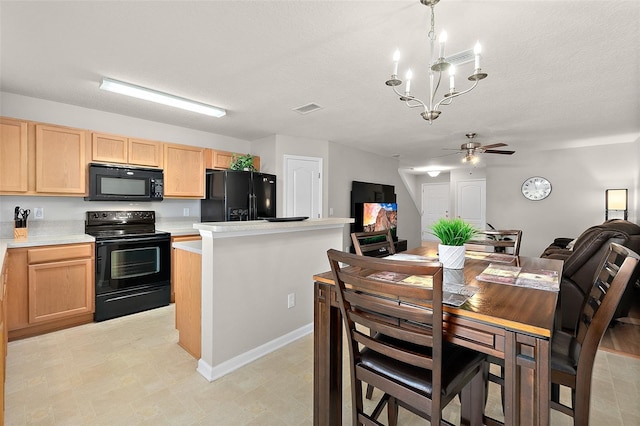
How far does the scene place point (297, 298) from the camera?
9.17ft

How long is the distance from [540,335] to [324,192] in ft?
14.1

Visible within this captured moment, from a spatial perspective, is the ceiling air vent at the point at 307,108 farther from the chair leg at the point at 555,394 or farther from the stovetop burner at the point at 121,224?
the chair leg at the point at 555,394

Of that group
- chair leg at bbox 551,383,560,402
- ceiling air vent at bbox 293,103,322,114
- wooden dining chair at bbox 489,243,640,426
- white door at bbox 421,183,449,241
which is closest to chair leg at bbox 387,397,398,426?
wooden dining chair at bbox 489,243,640,426

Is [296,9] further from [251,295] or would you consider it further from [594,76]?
[594,76]

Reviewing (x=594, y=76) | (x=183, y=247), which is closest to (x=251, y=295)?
(x=183, y=247)

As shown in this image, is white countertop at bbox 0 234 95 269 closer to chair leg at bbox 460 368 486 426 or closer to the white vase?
the white vase

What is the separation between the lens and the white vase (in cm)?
182

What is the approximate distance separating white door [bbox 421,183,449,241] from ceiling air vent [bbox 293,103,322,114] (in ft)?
22.6

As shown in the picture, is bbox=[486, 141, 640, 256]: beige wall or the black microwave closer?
the black microwave

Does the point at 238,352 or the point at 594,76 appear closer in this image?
the point at 238,352

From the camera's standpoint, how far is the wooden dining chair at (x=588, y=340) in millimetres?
1152

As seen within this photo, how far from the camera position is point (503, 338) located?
103cm

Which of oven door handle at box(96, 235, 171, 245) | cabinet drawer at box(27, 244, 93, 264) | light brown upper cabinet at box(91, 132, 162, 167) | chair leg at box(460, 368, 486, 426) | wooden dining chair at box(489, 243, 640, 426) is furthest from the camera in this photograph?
light brown upper cabinet at box(91, 132, 162, 167)

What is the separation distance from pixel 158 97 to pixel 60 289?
2195 millimetres
